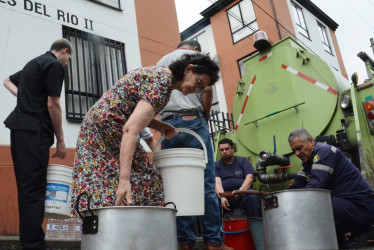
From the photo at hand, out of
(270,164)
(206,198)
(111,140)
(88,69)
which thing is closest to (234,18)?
(88,69)

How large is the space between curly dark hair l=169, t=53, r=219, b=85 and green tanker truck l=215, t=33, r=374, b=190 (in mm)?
1671

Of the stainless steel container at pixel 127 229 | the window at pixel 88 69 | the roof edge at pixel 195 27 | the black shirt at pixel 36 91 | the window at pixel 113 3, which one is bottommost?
the stainless steel container at pixel 127 229

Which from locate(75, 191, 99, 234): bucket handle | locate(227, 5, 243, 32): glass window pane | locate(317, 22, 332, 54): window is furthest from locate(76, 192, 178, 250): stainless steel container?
locate(317, 22, 332, 54): window

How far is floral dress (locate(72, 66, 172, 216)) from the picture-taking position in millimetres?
1747

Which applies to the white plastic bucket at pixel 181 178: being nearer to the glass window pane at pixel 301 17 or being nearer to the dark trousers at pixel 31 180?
the dark trousers at pixel 31 180

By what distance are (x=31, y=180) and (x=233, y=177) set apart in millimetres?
2339

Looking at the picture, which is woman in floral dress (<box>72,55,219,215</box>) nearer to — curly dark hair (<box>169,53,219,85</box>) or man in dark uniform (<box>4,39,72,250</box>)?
curly dark hair (<box>169,53,219,85</box>)

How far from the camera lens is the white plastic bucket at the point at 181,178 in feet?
6.65

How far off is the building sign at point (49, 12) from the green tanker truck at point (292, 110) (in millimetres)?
2941

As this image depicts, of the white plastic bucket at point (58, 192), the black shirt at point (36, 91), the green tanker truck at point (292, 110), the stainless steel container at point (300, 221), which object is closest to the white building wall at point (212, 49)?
the green tanker truck at point (292, 110)

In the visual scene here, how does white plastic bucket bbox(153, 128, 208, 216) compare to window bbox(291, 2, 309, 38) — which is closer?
white plastic bucket bbox(153, 128, 208, 216)

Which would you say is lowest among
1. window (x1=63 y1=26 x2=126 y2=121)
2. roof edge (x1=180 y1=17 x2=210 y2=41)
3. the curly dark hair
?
the curly dark hair

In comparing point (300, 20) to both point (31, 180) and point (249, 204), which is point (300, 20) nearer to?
point (249, 204)

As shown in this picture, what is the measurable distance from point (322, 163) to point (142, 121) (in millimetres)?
1676
